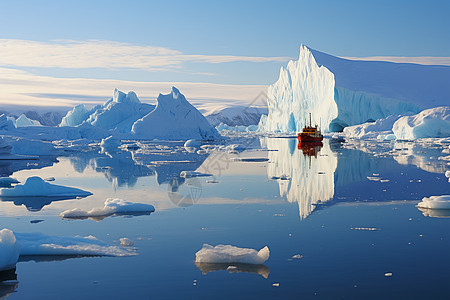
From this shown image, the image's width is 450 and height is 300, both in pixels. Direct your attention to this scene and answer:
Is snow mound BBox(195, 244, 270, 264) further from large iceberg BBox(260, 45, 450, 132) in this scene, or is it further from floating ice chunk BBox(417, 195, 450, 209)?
large iceberg BBox(260, 45, 450, 132)

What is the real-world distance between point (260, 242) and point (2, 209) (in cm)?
518

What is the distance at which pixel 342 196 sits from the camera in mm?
9867

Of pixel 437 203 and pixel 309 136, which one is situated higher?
pixel 309 136

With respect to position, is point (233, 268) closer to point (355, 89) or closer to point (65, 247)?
point (65, 247)

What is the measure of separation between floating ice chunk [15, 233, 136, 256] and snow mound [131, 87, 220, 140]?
111ft

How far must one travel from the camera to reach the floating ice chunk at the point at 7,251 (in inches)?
197

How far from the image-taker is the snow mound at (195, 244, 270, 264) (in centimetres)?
520

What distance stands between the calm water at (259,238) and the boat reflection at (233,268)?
0.07 feet

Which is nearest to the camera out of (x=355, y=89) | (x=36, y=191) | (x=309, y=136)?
(x=36, y=191)

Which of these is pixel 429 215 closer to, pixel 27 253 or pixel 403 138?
pixel 27 253

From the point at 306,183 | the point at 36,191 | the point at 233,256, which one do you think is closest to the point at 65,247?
the point at 233,256

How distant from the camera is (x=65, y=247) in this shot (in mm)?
5672

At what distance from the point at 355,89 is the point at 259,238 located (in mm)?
→ 42782

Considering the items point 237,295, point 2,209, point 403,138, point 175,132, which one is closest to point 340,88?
point 403,138
